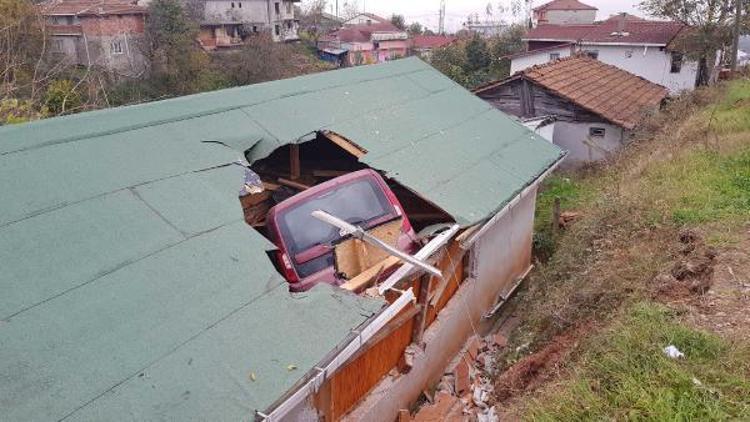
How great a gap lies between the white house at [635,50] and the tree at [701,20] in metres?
3.78

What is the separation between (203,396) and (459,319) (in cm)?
432

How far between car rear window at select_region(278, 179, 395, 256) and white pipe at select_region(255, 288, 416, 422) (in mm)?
1232

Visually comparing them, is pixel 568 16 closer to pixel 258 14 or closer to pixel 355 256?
pixel 258 14

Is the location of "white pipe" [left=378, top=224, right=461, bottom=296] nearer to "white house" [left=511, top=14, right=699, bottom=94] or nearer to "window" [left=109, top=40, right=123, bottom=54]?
"white house" [left=511, top=14, right=699, bottom=94]

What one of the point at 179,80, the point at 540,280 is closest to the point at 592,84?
the point at 540,280

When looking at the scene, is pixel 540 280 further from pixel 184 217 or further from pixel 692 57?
pixel 692 57

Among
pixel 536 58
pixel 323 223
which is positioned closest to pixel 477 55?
pixel 536 58

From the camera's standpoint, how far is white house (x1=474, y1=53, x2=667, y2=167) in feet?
A: 54.6

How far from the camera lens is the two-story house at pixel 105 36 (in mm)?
31000

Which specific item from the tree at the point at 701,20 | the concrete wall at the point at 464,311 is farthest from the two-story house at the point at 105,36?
the concrete wall at the point at 464,311

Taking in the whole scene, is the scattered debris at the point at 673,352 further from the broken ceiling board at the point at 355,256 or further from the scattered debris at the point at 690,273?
the broken ceiling board at the point at 355,256

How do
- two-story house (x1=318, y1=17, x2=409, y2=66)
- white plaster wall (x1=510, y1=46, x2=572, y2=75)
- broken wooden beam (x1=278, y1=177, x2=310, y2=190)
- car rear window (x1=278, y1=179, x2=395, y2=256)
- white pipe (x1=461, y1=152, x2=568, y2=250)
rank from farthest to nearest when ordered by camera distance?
1. two-story house (x1=318, y1=17, x2=409, y2=66)
2. white plaster wall (x1=510, y1=46, x2=572, y2=75)
3. broken wooden beam (x1=278, y1=177, x2=310, y2=190)
4. white pipe (x1=461, y1=152, x2=568, y2=250)
5. car rear window (x1=278, y1=179, x2=395, y2=256)

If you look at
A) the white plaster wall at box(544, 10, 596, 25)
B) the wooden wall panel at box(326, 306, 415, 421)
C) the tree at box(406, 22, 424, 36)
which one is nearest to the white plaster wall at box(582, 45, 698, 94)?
the white plaster wall at box(544, 10, 596, 25)

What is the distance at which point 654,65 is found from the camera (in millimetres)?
30859
